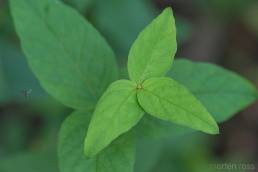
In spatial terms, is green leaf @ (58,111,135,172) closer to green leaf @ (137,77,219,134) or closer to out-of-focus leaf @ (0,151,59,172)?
green leaf @ (137,77,219,134)

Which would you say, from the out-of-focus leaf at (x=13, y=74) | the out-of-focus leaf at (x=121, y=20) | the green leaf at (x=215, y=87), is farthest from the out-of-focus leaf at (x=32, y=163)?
the out-of-focus leaf at (x=121, y=20)

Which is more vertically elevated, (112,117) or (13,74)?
(112,117)

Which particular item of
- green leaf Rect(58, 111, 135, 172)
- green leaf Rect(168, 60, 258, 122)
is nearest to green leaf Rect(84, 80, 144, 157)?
green leaf Rect(58, 111, 135, 172)

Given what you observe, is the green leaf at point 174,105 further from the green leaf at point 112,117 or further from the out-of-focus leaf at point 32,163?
the out-of-focus leaf at point 32,163

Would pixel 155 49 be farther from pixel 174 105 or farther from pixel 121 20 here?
pixel 121 20

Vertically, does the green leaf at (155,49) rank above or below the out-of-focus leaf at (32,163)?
above

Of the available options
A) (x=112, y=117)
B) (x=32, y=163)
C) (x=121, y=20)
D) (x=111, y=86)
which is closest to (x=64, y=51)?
(x=111, y=86)

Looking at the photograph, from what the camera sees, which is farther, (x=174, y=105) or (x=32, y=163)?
(x=32, y=163)
